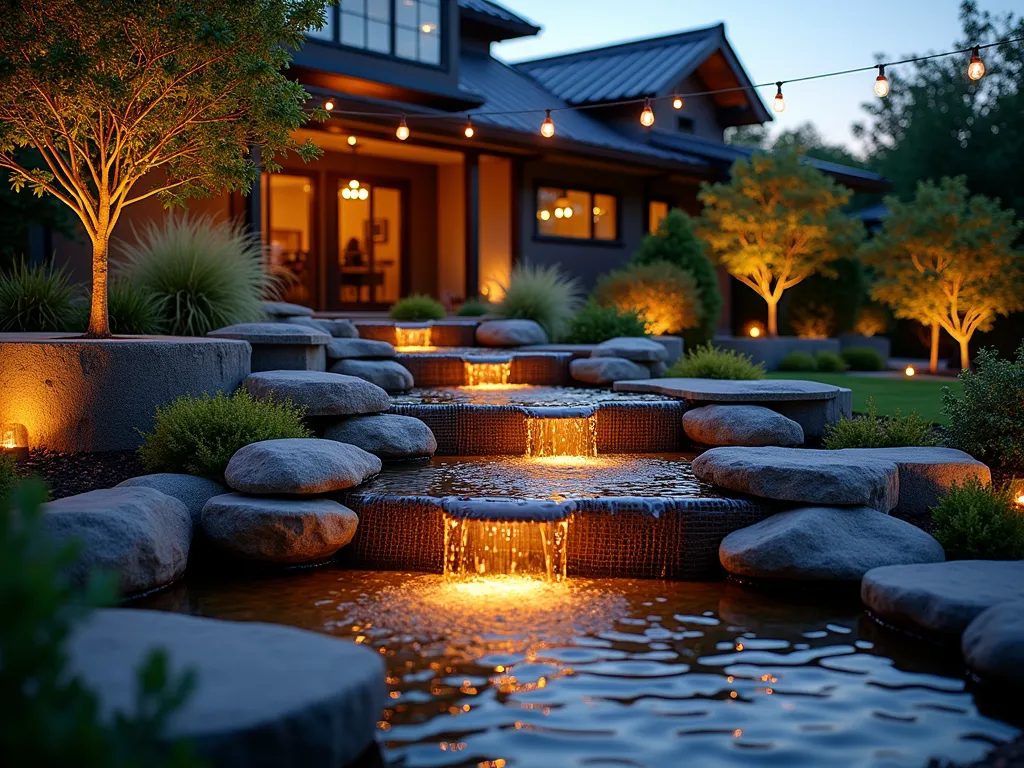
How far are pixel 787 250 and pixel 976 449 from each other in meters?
12.1

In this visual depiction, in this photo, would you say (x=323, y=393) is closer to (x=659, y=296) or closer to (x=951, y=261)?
(x=659, y=296)

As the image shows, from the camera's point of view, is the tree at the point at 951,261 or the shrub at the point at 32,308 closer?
the shrub at the point at 32,308

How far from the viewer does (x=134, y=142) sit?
7.39 m

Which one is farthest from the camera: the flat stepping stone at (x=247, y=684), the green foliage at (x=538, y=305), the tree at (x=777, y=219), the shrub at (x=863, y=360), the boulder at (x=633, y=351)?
the shrub at (x=863, y=360)

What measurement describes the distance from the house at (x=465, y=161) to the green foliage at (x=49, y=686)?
10948 millimetres

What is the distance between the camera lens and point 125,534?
490cm

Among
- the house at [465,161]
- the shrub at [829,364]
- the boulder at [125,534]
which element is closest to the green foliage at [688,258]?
the house at [465,161]

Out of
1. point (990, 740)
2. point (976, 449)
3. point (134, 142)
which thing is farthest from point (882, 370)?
point (990, 740)

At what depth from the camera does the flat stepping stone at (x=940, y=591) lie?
4367mm

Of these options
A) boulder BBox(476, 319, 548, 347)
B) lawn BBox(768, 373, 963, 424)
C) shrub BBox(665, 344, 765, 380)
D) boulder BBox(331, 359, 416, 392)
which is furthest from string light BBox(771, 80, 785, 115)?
boulder BBox(331, 359, 416, 392)

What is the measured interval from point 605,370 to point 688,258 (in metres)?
6.67

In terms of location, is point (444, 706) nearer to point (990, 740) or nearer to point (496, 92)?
point (990, 740)

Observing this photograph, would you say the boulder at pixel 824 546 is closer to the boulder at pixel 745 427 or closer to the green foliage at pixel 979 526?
the green foliage at pixel 979 526

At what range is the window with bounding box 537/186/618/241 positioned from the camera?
61.7ft
